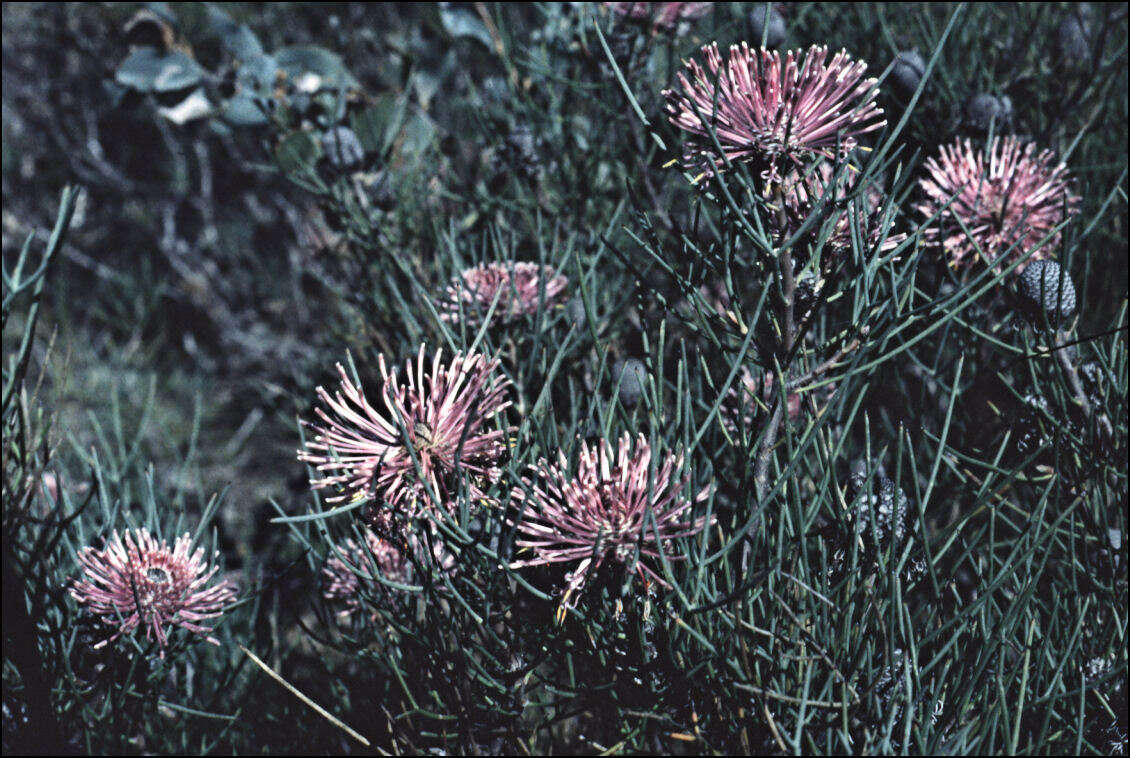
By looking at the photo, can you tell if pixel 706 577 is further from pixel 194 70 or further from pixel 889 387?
pixel 194 70

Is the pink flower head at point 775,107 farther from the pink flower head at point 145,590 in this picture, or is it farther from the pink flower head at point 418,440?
the pink flower head at point 145,590

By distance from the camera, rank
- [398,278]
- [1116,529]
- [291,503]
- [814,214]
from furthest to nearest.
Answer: [291,503] → [398,278] → [1116,529] → [814,214]

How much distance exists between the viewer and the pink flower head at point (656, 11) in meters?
0.61

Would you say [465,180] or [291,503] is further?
[291,503]

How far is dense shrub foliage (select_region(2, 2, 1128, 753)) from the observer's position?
31cm

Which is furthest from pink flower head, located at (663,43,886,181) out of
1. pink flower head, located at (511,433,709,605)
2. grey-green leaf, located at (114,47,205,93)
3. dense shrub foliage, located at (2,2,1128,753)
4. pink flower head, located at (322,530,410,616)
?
grey-green leaf, located at (114,47,205,93)

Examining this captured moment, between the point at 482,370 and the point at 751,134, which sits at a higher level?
the point at 751,134

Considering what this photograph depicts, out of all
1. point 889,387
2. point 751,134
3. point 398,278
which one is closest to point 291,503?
point 398,278

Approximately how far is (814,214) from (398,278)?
18.1 inches

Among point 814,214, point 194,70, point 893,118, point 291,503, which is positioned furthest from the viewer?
point 291,503

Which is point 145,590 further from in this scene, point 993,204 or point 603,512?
point 993,204

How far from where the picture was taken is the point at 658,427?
0.33m

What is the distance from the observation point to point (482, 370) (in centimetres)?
32

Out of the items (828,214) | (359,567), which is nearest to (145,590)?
(359,567)
